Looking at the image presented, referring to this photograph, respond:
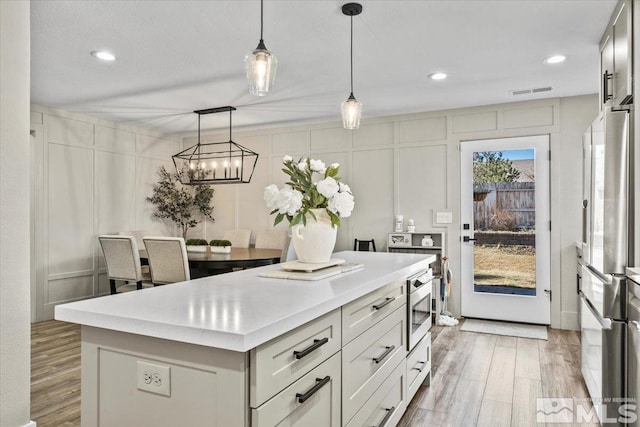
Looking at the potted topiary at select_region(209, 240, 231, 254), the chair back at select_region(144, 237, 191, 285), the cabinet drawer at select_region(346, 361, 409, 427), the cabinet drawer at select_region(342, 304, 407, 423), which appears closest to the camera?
the cabinet drawer at select_region(342, 304, 407, 423)

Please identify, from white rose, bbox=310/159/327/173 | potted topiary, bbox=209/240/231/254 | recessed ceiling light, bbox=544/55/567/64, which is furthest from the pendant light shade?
potted topiary, bbox=209/240/231/254

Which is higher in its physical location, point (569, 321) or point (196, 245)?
point (196, 245)

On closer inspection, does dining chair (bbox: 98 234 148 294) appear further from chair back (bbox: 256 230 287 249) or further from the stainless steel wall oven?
the stainless steel wall oven

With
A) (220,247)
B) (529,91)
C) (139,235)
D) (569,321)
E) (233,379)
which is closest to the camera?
(233,379)

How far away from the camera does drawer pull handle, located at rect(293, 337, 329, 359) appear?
1299 mm

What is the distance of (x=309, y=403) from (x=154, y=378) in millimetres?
491

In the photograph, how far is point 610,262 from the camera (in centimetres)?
229

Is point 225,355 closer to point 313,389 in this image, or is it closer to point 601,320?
point 313,389

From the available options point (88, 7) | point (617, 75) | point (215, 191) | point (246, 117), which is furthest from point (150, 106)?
point (617, 75)

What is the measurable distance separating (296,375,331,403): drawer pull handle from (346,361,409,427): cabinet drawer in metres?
0.34

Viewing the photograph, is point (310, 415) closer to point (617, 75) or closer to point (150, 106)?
point (617, 75)

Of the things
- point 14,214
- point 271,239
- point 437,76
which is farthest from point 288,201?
point 271,239

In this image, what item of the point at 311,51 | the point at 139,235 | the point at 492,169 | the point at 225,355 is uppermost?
the point at 311,51

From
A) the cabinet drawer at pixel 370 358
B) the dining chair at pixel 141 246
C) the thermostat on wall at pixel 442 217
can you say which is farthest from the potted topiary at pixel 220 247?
the cabinet drawer at pixel 370 358
